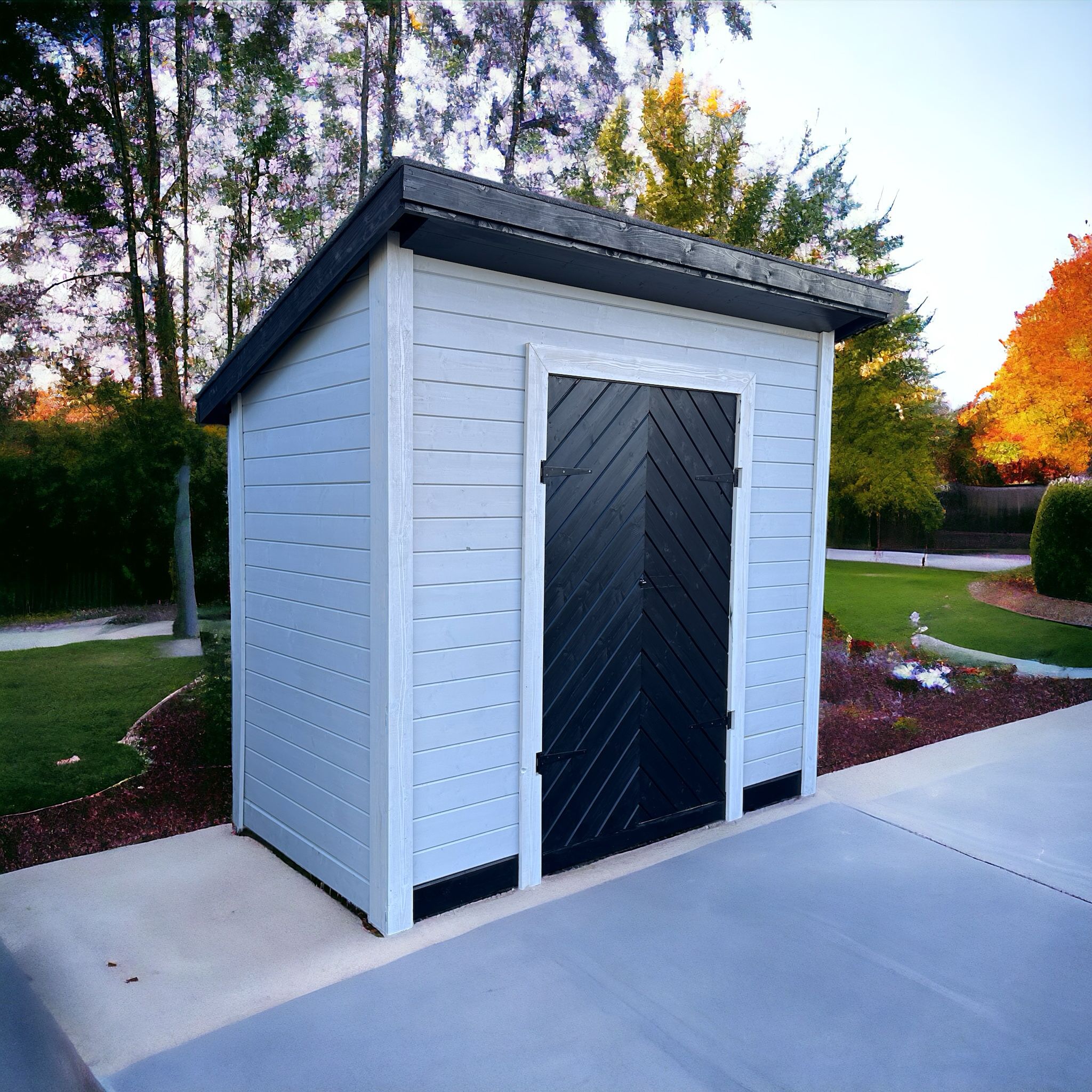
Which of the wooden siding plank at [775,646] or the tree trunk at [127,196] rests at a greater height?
the tree trunk at [127,196]

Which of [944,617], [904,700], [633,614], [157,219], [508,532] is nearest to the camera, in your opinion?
[508,532]

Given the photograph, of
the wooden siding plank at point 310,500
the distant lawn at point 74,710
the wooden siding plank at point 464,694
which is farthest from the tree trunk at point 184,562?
the wooden siding plank at point 464,694

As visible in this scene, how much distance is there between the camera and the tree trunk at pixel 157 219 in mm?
6445

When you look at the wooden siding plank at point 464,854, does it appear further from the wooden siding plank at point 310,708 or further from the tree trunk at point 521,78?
the tree trunk at point 521,78

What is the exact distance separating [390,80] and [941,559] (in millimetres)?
15085

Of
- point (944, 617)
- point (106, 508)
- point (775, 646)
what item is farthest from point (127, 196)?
point (944, 617)

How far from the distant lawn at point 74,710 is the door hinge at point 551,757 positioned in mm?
3041

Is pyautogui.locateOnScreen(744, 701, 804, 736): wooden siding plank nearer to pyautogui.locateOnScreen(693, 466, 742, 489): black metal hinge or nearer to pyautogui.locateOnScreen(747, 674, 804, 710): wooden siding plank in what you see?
pyautogui.locateOnScreen(747, 674, 804, 710): wooden siding plank

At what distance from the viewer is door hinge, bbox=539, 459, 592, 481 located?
123 inches

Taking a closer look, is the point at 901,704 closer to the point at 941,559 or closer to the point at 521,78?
the point at 521,78

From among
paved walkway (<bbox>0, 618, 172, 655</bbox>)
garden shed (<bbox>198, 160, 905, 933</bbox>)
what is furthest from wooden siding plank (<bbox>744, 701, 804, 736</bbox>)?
paved walkway (<bbox>0, 618, 172, 655</bbox>)

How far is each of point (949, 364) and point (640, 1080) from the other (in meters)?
15.0

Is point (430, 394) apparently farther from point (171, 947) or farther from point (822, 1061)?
point (822, 1061)

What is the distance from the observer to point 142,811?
427 centimetres
